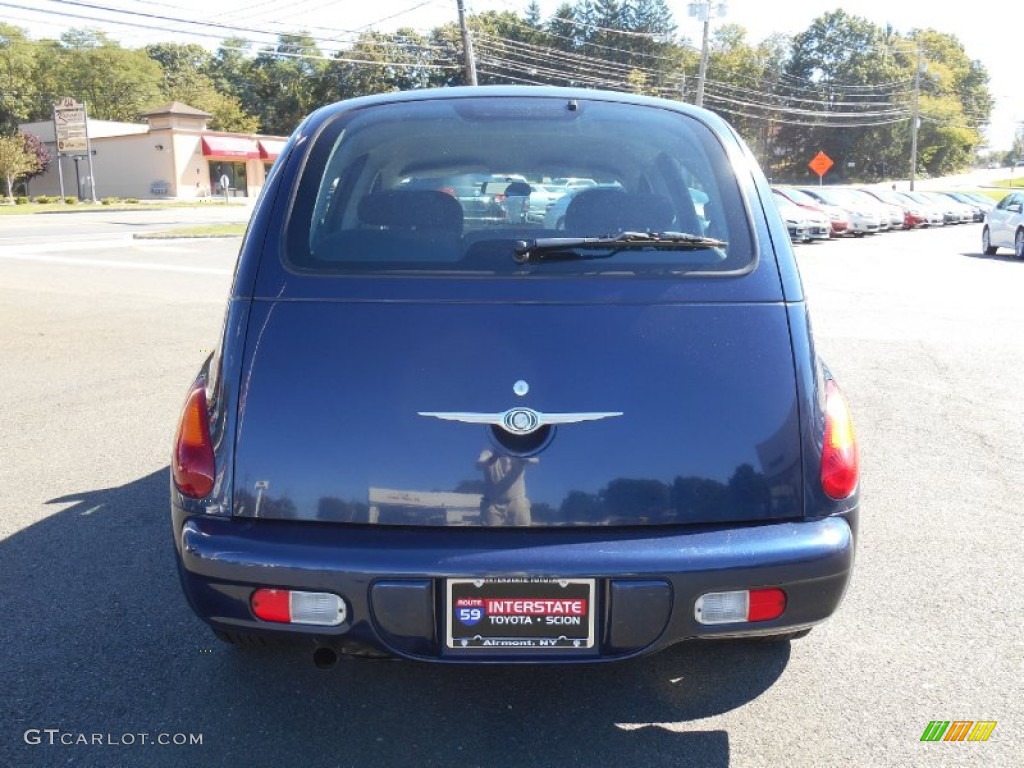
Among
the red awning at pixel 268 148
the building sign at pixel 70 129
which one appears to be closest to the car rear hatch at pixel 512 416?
the building sign at pixel 70 129

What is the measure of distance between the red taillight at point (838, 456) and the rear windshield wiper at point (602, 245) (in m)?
0.54

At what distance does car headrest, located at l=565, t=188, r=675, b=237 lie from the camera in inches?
102

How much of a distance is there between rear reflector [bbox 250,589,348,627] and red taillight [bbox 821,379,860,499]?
1.24 m

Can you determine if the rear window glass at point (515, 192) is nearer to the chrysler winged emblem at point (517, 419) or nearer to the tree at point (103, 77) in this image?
the chrysler winged emblem at point (517, 419)

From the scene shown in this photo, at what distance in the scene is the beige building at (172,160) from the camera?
53.8m

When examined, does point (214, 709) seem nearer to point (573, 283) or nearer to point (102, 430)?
point (573, 283)

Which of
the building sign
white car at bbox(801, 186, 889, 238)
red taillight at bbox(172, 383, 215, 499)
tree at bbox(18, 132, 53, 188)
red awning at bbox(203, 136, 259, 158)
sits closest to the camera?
red taillight at bbox(172, 383, 215, 499)

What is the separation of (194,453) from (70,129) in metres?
55.2

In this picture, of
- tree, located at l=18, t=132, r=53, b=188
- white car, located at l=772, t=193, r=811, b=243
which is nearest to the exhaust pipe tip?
white car, located at l=772, t=193, r=811, b=243

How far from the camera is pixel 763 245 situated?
8.19 ft

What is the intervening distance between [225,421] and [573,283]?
0.94 meters

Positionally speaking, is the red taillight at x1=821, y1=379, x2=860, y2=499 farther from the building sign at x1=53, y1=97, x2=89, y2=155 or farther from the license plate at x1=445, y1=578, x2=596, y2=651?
the building sign at x1=53, y1=97, x2=89, y2=155

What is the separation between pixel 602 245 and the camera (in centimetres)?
244

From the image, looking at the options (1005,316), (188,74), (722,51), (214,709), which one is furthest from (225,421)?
(722,51)
